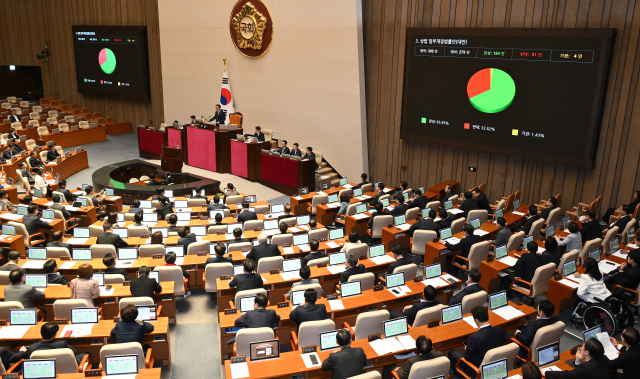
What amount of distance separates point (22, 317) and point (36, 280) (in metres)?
1.12

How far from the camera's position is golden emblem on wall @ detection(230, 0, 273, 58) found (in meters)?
16.6

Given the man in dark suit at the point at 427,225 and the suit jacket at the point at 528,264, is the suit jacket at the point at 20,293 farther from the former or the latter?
the suit jacket at the point at 528,264

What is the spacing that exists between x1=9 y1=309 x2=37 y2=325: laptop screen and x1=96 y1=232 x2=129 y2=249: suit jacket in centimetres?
281

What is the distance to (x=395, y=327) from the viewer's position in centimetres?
600

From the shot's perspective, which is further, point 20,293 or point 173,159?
point 173,159

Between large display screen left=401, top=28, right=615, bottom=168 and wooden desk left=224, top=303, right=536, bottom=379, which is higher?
large display screen left=401, top=28, right=615, bottom=168

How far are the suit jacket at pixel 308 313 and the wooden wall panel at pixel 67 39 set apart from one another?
17190 mm

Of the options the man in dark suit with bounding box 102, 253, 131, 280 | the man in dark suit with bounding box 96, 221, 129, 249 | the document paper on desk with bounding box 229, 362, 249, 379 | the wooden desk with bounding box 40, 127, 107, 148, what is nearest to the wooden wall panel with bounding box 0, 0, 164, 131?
the wooden desk with bounding box 40, 127, 107, 148

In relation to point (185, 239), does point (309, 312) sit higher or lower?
higher

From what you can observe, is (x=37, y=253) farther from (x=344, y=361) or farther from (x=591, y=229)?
(x=591, y=229)

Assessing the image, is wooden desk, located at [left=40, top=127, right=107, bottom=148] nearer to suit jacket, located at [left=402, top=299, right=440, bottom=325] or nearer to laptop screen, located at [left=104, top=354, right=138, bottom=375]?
laptop screen, located at [left=104, top=354, right=138, bottom=375]

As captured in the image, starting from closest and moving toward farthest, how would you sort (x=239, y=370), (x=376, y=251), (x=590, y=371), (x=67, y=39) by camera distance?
(x=590, y=371), (x=239, y=370), (x=376, y=251), (x=67, y=39)

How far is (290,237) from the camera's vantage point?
30.5 ft

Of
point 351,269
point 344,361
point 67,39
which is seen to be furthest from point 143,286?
point 67,39
